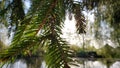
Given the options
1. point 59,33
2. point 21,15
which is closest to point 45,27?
point 59,33

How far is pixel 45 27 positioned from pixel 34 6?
0.03m

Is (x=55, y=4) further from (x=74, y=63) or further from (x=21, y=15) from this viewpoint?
(x=21, y=15)

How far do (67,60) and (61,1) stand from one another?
0.28 ft

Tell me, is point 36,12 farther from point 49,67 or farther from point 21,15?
point 21,15

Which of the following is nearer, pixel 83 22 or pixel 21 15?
pixel 83 22

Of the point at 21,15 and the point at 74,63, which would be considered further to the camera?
the point at 21,15

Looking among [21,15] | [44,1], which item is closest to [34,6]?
[44,1]

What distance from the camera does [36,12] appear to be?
184 mm

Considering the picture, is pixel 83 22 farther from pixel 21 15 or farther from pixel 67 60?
pixel 21 15

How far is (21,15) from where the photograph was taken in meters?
0.38

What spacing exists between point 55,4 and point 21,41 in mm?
52

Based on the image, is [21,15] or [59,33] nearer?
[59,33]

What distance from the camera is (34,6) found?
19 centimetres

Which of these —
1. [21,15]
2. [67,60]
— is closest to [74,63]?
[67,60]
